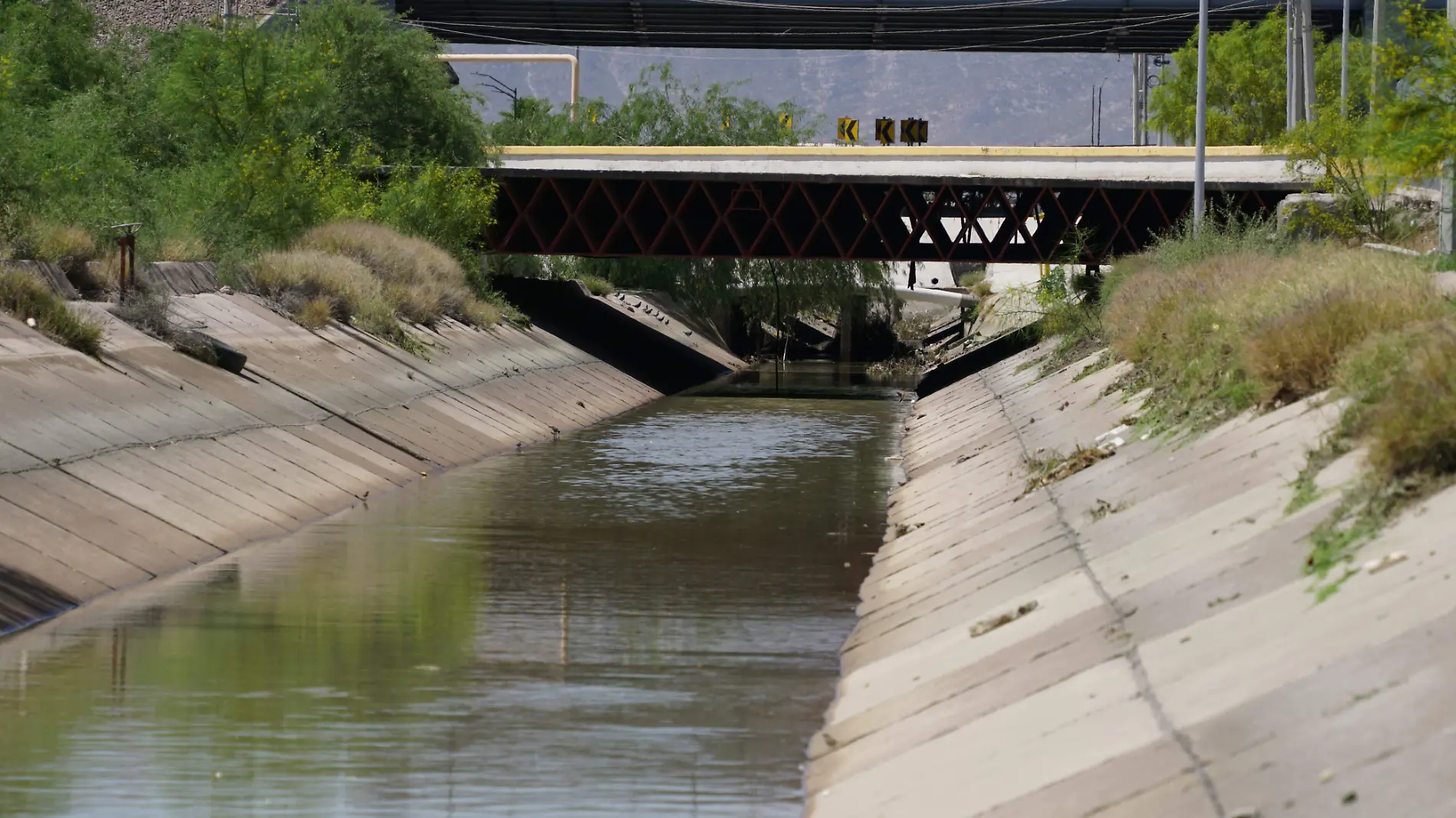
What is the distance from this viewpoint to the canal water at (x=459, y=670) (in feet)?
44.7

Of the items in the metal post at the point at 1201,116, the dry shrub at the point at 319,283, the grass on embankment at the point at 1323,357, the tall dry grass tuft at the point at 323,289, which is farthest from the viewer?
the metal post at the point at 1201,116

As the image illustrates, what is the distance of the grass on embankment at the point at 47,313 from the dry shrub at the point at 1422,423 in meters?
22.4

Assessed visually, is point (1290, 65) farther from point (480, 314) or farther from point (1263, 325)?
point (1263, 325)

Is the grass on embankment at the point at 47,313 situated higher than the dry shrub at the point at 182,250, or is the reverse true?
the dry shrub at the point at 182,250

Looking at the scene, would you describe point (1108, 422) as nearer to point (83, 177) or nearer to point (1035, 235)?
point (83, 177)

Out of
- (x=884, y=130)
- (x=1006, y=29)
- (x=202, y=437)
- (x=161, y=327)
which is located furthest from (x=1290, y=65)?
(x=202, y=437)

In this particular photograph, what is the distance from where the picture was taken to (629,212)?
2571 inches

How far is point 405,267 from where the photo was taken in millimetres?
54281

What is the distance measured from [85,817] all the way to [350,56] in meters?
54.5

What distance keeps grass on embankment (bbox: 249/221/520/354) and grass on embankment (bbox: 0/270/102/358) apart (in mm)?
11807

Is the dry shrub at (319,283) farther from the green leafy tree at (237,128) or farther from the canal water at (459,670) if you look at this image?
the canal water at (459,670)

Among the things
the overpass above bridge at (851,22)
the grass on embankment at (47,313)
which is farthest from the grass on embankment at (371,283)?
the overpass above bridge at (851,22)

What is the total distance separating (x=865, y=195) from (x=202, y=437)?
39.6m

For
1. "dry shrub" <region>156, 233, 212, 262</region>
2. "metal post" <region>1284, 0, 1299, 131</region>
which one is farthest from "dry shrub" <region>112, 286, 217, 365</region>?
"metal post" <region>1284, 0, 1299, 131</region>
